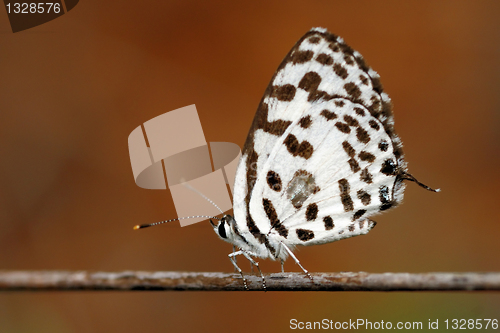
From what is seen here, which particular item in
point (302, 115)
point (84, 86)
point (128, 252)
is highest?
point (84, 86)

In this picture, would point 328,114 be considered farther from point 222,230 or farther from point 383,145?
point 222,230

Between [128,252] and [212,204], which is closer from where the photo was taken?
[212,204]

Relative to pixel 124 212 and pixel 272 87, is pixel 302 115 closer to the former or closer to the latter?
pixel 272 87

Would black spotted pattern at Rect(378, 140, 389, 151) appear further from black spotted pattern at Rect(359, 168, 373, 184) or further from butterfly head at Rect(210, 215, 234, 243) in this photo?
butterfly head at Rect(210, 215, 234, 243)

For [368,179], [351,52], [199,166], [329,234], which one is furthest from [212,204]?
[351,52]

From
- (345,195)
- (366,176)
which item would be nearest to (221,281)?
(345,195)
